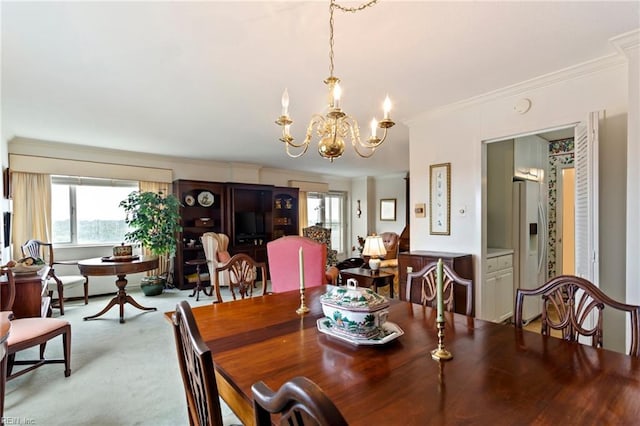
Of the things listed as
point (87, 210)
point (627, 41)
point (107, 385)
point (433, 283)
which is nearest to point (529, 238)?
point (627, 41)

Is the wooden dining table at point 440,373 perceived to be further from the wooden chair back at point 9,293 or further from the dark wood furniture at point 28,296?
the dark wood furniture at point 28,296

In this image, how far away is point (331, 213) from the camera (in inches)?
336

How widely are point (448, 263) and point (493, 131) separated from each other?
1364mm

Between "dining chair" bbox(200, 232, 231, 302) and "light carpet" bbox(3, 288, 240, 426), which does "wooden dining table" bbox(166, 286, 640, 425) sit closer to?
"light carpet" bbox(3, 288, 240, 426)

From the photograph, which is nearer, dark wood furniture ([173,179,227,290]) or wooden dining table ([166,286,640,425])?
wooden dining table ([166,286,640,425])

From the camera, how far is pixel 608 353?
1.13 metres

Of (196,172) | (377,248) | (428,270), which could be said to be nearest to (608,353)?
(428,270)

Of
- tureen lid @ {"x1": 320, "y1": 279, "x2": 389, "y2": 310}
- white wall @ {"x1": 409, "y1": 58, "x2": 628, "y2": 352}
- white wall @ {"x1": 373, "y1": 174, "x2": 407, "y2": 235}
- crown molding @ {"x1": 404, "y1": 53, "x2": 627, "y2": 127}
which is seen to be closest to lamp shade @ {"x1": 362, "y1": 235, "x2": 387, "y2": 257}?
white wall @ {"x1": 409, "y1": 58, "x2": 628, "y2": 352}

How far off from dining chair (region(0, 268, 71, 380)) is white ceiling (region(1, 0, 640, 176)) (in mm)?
1637

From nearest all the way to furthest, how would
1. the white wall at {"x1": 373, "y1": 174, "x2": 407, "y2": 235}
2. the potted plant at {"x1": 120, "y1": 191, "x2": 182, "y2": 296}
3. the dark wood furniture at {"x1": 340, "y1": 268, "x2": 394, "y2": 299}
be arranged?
the dark wood furniture at {"x1": 340, "y1": 268, "x2": 394, "y2": 299} < the potted plant at {"x1": 120, "y1": 191, "x2": 182, "y2": 296} < the white wall at {"x1": 373, "y1": 174, "x2": 407, "y2": 235}

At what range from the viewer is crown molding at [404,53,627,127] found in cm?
229

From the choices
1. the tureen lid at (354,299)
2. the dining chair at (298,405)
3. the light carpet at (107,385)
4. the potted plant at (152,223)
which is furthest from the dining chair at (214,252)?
the dining chair at (298,405)

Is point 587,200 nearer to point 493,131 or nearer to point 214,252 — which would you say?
point 493,131

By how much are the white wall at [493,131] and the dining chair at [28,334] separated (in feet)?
11.4
